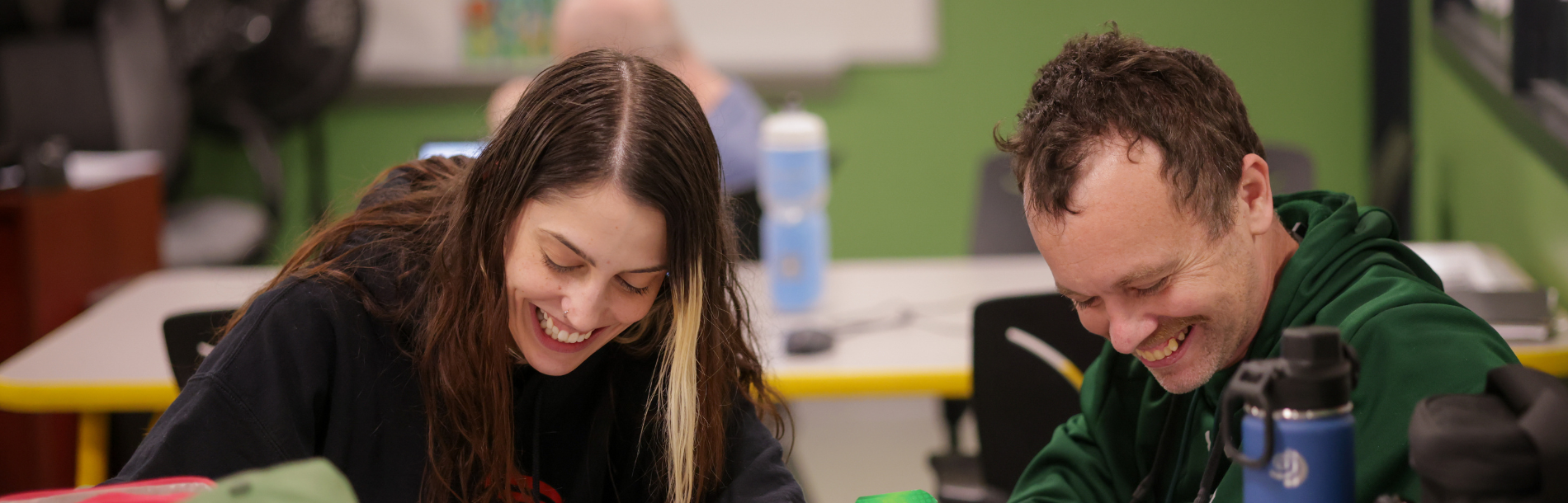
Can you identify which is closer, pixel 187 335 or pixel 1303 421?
pixel 1303 421

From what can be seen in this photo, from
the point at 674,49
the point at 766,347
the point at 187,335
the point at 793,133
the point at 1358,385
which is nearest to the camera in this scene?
the point at 1358,385

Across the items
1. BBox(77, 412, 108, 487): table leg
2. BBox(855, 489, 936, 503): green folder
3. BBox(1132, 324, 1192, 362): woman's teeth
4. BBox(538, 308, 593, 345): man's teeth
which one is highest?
BBox(538, 308, 593, 345): man's teeth

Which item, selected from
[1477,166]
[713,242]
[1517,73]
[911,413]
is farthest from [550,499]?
[911,413]

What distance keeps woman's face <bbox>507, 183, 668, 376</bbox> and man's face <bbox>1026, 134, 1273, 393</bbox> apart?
359 mm

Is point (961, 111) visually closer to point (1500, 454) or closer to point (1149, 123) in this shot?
point (1149, 123)

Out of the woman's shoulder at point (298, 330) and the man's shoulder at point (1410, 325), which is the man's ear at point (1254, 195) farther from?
the woman's shoulder at point (298, 330)

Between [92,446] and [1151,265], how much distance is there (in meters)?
1.75

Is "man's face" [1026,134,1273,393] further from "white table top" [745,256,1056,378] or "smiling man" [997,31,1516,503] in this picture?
"white table top" [745,256,1056,378]

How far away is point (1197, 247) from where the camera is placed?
3.45 ft

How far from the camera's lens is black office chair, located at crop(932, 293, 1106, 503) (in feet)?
5.76

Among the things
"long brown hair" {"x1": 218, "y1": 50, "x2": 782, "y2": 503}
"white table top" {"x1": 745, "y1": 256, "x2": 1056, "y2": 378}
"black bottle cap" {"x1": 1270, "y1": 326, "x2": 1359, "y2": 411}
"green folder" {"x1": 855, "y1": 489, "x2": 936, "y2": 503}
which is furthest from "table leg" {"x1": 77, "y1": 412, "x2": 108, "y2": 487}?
"black bottle cap" {"x1": 1270, "y1": 326, "x2": 1359, "y2": 411}

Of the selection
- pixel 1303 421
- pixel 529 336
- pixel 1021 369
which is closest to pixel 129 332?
pixel 529 336

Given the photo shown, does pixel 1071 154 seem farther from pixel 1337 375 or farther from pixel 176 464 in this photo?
pixel 176 464

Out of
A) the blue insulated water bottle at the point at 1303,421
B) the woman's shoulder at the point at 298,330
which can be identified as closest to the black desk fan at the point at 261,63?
the woman's shoulder at the point at 298,330
